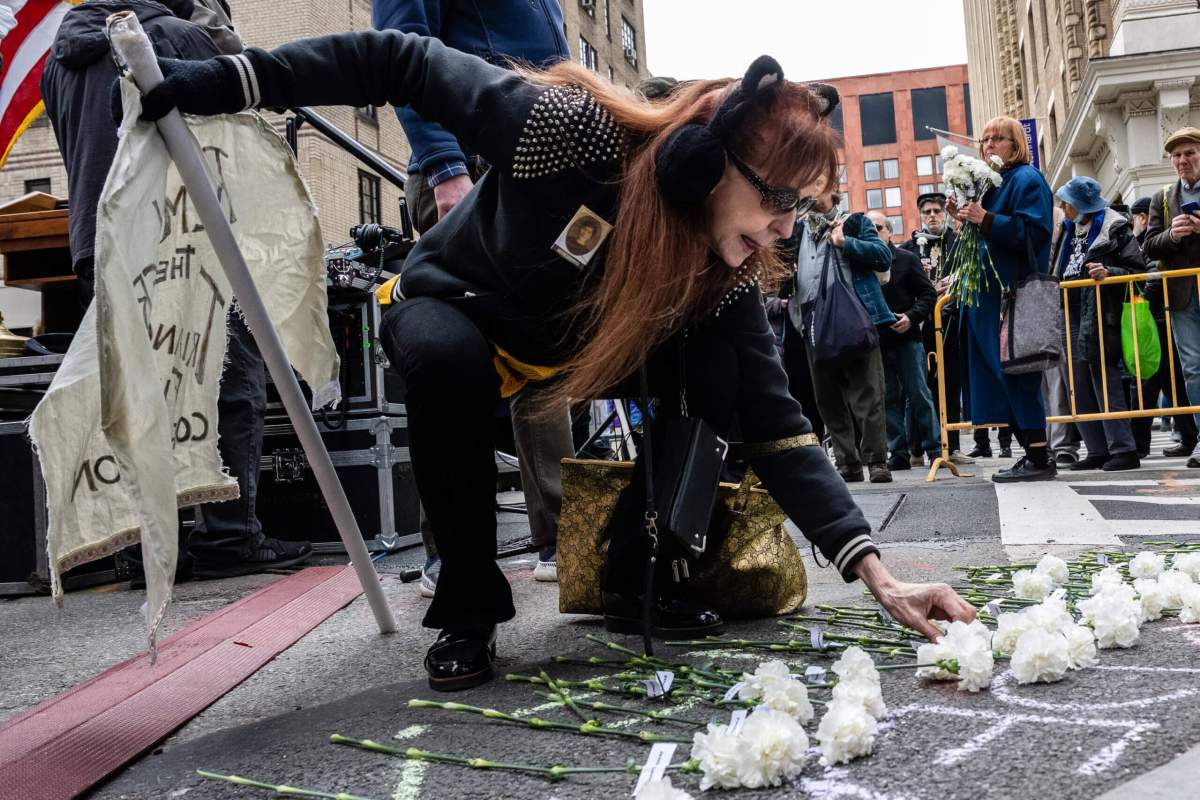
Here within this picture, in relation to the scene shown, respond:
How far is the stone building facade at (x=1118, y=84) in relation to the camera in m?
16.6

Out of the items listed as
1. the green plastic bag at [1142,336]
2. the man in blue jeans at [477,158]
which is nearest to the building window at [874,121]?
the green plastic bag at [1142,336]

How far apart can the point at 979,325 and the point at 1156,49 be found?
1388cm

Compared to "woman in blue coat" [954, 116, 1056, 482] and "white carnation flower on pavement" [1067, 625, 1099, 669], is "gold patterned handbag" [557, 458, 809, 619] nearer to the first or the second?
"white carnation flower on pavement" [1067, 625, 1099, 669]

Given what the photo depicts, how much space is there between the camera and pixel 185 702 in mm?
2092

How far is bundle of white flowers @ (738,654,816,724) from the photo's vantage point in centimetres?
157

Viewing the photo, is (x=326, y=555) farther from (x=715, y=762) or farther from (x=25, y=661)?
(x=715, y=762)

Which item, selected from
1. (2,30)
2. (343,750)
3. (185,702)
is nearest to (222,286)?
(185,702)

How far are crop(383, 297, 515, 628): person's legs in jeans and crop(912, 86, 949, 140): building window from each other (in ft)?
248

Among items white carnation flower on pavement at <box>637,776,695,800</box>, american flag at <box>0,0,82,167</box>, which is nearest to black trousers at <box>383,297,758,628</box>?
white carnation flower on pavement at <box>637,776,695,800</box>

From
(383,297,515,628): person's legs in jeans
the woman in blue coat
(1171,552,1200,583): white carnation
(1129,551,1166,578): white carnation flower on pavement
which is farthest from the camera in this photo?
the woman in blue coat

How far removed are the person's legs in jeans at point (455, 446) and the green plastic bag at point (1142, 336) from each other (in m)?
5.82

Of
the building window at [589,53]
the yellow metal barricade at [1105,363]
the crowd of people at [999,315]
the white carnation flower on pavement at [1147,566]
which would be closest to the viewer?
the white carnation flower on pavement at [1147,566]

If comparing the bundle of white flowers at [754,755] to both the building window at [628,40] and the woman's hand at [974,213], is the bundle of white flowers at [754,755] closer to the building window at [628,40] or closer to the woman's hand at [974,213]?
the woman's hand at [974,213]

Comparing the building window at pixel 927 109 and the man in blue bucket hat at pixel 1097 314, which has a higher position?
the building window at pixel 927 109
